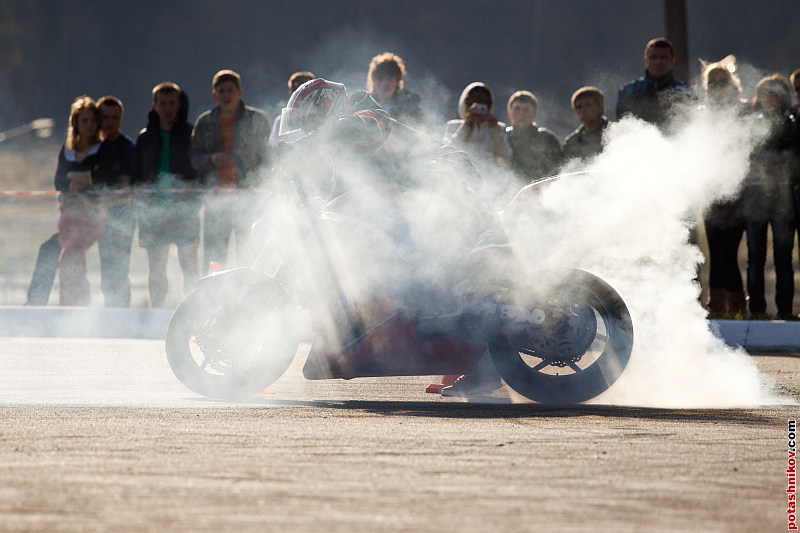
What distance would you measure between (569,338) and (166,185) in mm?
6631

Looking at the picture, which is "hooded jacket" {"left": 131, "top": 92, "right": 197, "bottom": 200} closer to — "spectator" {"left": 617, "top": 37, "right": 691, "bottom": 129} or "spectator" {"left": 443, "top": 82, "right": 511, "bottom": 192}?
"spectator" {"left": 443, "top": 82, "right": 511, "bottom": 192}

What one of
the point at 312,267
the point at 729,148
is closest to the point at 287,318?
the point at 312,267

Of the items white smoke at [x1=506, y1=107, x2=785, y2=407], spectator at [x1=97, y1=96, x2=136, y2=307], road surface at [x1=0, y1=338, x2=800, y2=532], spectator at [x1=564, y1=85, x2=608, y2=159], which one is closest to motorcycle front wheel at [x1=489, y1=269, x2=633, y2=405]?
road surface at [x1=0, y1=338, x2=800, y2=532]

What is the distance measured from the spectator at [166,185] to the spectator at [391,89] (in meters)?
2.51

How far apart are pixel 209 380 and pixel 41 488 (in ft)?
8.77

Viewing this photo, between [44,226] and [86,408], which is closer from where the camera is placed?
[86,408]

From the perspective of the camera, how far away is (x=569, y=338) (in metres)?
6.78

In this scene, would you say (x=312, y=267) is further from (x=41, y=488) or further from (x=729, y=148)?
(x=729, y=148)

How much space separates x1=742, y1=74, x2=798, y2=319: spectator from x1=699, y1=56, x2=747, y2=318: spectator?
0.12m

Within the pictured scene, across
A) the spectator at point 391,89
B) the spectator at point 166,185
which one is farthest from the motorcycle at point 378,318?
the spectator at point 166,185

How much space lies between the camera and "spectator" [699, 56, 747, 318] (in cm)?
1067

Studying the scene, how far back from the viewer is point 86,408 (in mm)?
6574

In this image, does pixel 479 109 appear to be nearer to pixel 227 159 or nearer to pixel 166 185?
pixel 227 159

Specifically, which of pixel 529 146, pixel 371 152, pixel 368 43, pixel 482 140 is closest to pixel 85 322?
pixel 482 140
